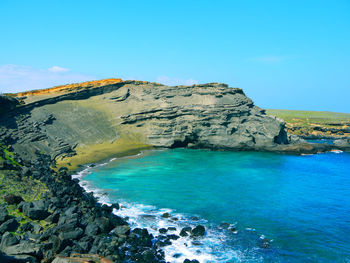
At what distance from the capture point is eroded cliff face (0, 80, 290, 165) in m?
51.8

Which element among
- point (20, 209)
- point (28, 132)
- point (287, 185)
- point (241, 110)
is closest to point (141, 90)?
point (241, 110)

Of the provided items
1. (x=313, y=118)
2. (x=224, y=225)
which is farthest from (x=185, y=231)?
(x=313, y=118)

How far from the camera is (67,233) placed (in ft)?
58.1

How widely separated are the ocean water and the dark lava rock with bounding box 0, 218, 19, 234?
27.9 feet

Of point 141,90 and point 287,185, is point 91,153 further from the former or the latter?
point 287,185

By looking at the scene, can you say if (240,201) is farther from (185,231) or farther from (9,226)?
(9,226)

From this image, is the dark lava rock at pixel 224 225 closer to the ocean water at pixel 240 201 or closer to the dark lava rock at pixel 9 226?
the ocean water at pixel 240 201

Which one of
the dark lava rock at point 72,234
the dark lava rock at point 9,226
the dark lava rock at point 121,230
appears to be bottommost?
the dark lava rock at point 121,230

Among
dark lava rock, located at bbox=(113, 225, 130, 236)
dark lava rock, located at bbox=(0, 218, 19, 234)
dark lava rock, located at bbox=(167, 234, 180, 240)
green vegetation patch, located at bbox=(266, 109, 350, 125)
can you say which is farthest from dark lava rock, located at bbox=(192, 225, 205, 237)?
green vegetation patch, located at bbox=(266, 109, 350, 125)

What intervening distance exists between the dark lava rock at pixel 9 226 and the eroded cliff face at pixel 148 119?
97.8 ft

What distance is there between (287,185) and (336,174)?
11667mm

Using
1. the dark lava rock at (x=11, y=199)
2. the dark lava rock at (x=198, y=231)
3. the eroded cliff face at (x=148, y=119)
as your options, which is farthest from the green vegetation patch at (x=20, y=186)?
the eroded cliff face at (x=148, y=119)

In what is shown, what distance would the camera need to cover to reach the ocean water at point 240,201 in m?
18.6

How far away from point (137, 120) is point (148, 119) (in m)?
2.44
